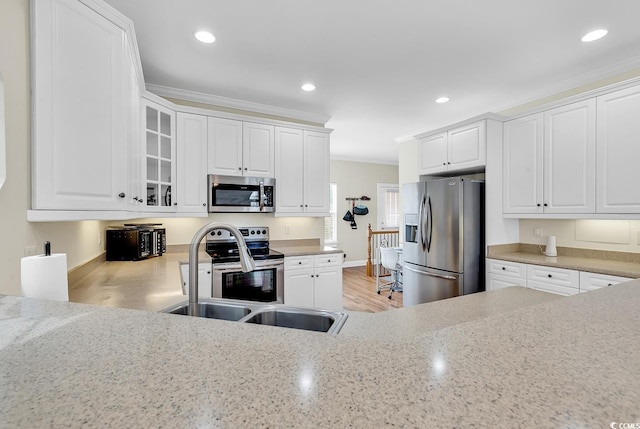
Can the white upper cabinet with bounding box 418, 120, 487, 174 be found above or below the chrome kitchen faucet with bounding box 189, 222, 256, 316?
above

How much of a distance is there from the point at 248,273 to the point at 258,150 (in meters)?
1.36

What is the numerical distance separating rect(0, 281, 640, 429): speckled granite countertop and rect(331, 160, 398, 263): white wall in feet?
20.4

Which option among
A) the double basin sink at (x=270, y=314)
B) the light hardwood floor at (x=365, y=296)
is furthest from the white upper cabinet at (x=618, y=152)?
the double basin sink at (x=270, y=314)

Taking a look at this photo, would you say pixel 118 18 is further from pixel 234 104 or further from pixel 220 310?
pixel 234 104

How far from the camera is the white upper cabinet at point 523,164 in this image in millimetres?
2961

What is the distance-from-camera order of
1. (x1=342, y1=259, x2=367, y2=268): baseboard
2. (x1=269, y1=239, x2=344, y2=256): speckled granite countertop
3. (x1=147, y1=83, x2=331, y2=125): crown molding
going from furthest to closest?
(x1=342, y1=259, x2=367, y2=268): baseboard
(x1=269, y1=239, x2=344, y2=256): speckled granite countertop
(x1=147, y1=83, x2=331, y2=125): crown molding

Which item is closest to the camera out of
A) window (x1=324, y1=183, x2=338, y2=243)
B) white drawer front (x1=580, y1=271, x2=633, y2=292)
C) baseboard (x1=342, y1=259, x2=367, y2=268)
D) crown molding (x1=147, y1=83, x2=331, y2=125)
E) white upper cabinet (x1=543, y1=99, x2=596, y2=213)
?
white drawer front (x1=580, y1=271, x2=633, y2=292)

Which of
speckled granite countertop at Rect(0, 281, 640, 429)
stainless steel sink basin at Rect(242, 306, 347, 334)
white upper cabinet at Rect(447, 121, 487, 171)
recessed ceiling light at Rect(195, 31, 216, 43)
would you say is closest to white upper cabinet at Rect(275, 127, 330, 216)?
recessed ceiling light at Rect(195, 31, 216, 43)

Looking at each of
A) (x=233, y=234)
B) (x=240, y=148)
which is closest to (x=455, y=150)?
(x=240, y=148)

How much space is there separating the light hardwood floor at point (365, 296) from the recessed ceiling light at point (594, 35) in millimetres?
3320

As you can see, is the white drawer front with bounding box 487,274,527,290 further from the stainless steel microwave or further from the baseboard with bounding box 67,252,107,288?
the baseboard with bounding box 67,252,107,288

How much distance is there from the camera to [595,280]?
2.41 metres

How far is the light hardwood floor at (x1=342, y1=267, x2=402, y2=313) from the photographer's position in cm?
423

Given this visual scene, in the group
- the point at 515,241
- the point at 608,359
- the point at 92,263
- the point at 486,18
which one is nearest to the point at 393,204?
the point at 515,241
